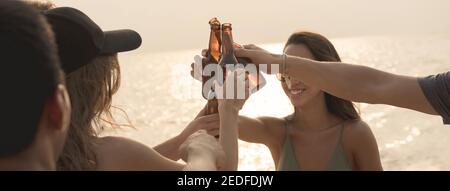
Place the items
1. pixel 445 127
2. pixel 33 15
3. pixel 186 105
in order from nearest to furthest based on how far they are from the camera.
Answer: pixel 33 15 < pixel 445 127 < pixel 186 105

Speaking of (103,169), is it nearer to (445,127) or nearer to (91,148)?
(91,148)

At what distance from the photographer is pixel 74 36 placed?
2057mm

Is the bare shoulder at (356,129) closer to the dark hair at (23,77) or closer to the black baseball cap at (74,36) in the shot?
the black baseball cap at (74,36)

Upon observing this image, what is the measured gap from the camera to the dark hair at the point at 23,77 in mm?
1392

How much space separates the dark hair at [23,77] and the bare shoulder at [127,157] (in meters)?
0.74

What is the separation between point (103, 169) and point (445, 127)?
124 feet

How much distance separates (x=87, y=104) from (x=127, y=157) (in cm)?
29

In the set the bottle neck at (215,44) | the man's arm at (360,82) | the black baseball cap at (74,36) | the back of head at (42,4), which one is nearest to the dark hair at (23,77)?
the black baseball cap at (74,36)

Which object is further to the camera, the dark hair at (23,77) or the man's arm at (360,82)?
the man's arm at (360,82)

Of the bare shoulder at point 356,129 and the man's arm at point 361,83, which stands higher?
the man's arm at point 361,83

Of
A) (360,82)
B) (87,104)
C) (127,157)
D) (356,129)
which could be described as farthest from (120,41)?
(356,129)

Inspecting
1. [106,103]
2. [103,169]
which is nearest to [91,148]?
[103,169]

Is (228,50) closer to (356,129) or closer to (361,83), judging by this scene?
(361,83)
